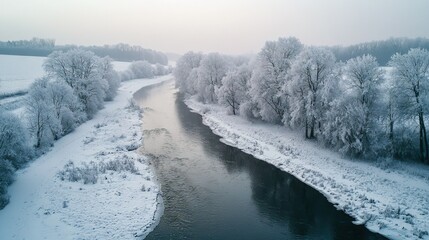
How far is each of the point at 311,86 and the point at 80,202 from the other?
99.7 ft

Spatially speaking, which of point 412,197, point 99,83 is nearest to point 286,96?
point 412,197

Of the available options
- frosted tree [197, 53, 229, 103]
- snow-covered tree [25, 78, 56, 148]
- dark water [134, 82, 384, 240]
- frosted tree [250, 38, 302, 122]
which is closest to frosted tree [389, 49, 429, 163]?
dark water [134, 82, 384, 240]

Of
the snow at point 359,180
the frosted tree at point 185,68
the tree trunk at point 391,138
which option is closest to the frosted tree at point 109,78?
the frosted tree at point 185,68

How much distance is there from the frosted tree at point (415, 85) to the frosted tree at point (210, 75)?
4443 centimetres

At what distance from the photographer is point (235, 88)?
60094 millimetres

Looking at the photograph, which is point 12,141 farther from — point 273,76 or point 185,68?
point 185,68

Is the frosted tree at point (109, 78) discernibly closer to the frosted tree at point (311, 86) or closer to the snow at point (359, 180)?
the snow at point (359, 180)

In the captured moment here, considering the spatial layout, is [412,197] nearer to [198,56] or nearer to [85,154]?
[85,154]

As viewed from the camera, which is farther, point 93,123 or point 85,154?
point 93,123

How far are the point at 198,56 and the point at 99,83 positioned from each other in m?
41.7

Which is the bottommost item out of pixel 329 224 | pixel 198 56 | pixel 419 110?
pixel 329 224

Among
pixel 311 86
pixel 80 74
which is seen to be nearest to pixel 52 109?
pixel 80 74

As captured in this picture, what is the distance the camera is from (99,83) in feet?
202

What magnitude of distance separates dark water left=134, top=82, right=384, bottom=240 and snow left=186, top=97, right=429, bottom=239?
43.4 inches
